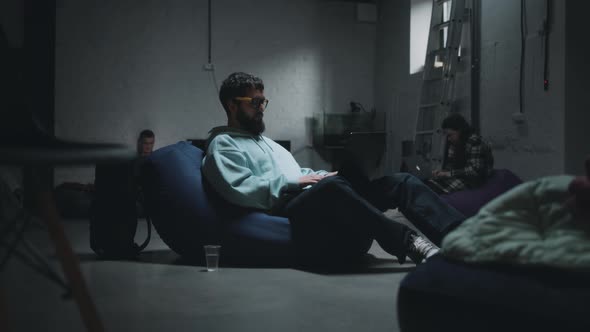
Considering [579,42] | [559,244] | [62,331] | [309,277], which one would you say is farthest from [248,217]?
[579,42]

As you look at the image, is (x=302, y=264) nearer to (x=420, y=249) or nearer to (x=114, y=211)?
(x=420, y=249)

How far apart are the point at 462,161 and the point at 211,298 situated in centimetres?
323

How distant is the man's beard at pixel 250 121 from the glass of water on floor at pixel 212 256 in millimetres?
709

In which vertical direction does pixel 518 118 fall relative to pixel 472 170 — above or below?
above

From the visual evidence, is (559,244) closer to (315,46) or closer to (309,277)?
(309,277)

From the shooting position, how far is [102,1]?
697 centimetres

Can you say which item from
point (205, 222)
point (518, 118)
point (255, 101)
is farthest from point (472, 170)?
point (205, 222)

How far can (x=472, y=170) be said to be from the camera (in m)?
4.56

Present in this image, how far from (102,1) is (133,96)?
1.15 meters

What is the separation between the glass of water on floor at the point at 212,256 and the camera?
2.64 m

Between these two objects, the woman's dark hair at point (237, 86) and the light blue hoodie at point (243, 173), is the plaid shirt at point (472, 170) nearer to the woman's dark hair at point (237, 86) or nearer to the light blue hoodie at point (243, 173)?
the light blue hoodie at point (243, 173)

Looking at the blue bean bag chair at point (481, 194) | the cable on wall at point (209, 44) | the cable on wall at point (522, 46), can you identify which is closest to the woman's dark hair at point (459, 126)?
the blue bean bag chair at point (481, 194)

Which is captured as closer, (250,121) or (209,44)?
(250,121)

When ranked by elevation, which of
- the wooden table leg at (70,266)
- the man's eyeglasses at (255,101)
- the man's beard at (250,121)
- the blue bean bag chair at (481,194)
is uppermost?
the man's eyeglasses at (255,101)
